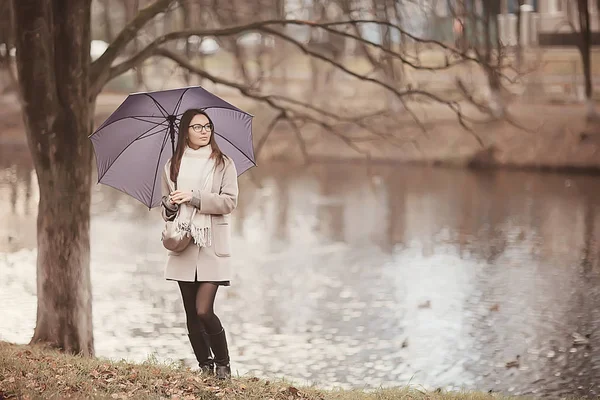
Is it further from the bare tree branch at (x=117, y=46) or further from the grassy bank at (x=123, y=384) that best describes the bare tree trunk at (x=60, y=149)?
the grassy bank at (x=123, y=384)

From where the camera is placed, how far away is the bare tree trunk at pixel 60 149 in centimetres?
866

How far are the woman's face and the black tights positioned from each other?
0.79 m

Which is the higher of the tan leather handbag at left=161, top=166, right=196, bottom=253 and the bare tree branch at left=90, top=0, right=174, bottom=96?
the bare tree branch at left=90, top=0, right=174, bottom=96

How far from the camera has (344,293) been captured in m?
13.6

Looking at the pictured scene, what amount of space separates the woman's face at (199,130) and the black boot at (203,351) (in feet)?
3.60

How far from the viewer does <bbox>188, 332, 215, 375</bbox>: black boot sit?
611cm

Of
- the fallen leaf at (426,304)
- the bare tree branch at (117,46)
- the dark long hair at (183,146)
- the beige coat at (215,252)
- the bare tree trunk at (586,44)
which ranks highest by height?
the bare tree trunk at (586,44)

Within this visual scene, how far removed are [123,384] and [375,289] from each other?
8025 mm

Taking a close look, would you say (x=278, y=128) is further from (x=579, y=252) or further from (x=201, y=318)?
(x=201, y=318)

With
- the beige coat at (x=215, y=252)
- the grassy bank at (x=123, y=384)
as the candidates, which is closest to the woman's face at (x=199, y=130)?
the beige coat at (x=215, y=252)

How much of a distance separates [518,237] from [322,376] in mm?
9501

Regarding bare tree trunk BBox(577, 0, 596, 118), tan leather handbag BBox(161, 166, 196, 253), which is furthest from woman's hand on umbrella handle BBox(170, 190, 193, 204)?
bare tree trunk BBox(577, 0, 596, 118)

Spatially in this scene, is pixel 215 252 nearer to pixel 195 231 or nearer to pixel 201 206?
pixel 195 231

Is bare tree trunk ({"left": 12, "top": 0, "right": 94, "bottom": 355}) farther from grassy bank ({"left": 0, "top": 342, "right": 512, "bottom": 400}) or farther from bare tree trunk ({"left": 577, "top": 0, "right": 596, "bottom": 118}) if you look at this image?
bare tree trunk ({"left": 577, "top": 0, "right": 596, "bottom": 118})
